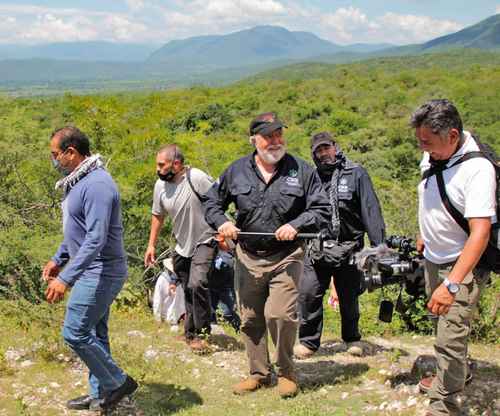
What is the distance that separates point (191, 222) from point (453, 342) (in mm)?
2571

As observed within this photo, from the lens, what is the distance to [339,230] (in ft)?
16.0

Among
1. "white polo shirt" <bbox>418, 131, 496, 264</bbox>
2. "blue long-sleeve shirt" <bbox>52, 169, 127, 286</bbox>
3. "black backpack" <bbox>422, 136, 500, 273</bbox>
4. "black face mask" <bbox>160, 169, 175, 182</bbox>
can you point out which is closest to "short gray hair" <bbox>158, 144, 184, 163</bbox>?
Result: "black face mask" <bbox>160, 169, 175, 182</bbox>

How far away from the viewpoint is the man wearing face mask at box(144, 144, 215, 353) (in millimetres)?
5172

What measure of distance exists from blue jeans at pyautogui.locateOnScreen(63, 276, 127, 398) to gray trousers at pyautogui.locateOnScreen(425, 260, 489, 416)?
2041mm

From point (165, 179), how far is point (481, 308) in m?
3.34

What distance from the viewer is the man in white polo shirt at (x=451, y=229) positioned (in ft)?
10.2

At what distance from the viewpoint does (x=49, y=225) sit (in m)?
9.99

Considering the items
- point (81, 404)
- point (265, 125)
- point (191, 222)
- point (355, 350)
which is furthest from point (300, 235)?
point (81, 404)

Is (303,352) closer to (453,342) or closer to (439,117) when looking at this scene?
(453,342)

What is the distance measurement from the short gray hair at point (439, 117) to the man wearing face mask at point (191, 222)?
2386 mm

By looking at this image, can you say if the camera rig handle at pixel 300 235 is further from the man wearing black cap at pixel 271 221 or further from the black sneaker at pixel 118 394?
the black sneaker at pixel 118 394

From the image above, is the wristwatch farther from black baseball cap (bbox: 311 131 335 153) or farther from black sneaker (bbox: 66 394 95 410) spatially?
black sneaker (bbox: 66 394 95 410)

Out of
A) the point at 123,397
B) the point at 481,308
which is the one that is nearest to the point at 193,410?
the point at 123,397

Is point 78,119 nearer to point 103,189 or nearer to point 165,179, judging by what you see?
point 165,179
